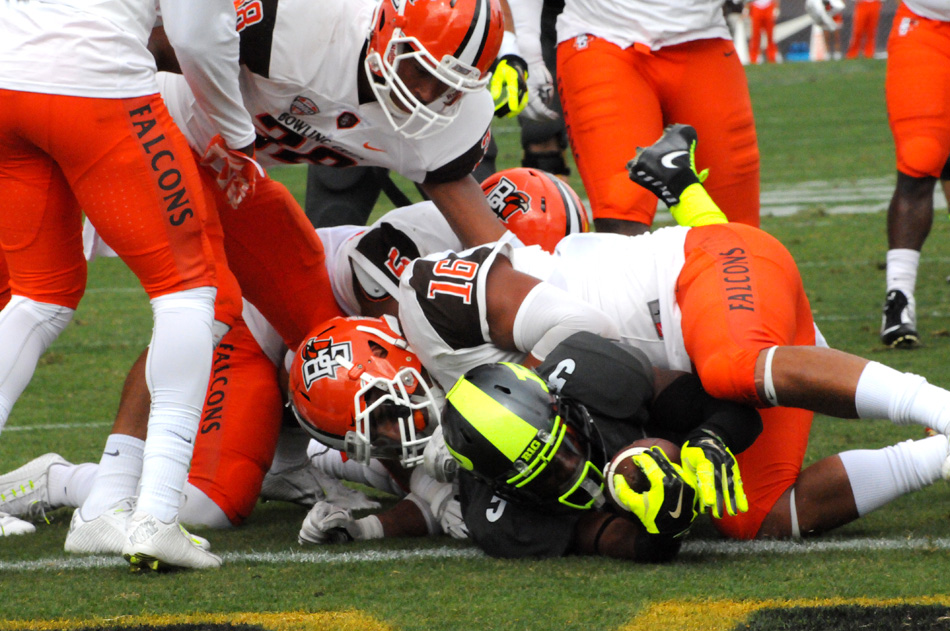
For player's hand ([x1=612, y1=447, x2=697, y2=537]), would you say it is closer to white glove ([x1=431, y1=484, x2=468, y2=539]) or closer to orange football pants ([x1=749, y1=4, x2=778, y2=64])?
white glove ([x1=431, y1=484, x2=468, y2=539])

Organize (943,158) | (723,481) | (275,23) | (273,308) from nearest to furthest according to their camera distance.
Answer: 1. (723,481)
2. (275,23)
3. (273,308)
4. (943,158)

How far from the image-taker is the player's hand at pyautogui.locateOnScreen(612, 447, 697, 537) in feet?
8.25

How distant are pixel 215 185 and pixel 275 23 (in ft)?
1.45

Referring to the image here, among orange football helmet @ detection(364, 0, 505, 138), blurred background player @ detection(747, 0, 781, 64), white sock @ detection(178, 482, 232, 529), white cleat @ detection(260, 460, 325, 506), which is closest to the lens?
orange football helmet @ detection(364, 0, 505, 138)

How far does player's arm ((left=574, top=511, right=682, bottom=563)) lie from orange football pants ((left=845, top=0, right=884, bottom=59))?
22633 millimetres

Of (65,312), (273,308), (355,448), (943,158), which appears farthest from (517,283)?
(943,158)

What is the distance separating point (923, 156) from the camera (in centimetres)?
502

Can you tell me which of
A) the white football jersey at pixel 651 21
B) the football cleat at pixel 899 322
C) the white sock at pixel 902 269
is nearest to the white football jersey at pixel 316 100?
the white football jersey at pixel 651 21

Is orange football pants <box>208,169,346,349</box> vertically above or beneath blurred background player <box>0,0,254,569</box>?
beneath

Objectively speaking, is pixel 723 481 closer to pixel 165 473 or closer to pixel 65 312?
pixel 165 473

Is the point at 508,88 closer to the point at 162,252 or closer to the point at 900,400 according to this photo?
the point at 162,252

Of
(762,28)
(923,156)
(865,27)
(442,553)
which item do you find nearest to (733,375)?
(442,553)

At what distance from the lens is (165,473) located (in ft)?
8.80

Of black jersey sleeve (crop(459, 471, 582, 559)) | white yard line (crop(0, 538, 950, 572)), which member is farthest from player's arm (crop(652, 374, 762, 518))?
black jersey sleeve (crop(459, 471, 582, 559))
